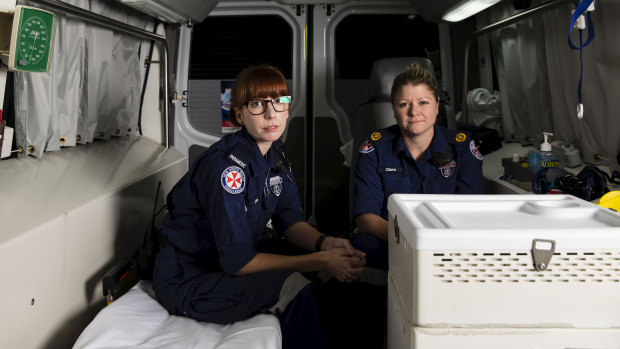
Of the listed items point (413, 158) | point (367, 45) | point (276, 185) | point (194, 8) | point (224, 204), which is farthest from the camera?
point (367, 45)

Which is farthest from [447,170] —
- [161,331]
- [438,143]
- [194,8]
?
[194,8]

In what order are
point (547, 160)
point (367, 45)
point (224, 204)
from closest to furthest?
1. point (224, 204)
2. point (547, 160)
3. point (367, 45)

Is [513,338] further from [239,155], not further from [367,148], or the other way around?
[367,148]

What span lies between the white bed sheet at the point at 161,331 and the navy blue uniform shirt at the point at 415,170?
3.14 ft

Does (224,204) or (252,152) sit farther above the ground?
(252,152)

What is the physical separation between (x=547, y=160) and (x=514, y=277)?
1.40m

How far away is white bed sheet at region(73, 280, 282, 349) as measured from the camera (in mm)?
1578

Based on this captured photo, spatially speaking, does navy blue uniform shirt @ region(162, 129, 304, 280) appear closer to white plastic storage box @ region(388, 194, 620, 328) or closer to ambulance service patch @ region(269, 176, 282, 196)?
ambulance service patch @ region(269, 176, 282, 196)

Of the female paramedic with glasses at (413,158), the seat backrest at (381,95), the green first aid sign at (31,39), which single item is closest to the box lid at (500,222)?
the female paramedic with glasses at (413,158)

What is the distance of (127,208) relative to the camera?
245 centimetres

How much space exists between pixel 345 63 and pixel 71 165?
7.27 ft

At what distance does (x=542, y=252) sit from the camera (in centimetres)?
114

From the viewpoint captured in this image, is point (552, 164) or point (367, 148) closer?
point (552, 164)

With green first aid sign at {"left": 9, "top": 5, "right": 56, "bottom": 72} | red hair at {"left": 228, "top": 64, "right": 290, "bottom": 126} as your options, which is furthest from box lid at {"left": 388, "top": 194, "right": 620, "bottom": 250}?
green first aid sign at {"left": 9, "top": 5, "right": 56, "bottom": 72}
